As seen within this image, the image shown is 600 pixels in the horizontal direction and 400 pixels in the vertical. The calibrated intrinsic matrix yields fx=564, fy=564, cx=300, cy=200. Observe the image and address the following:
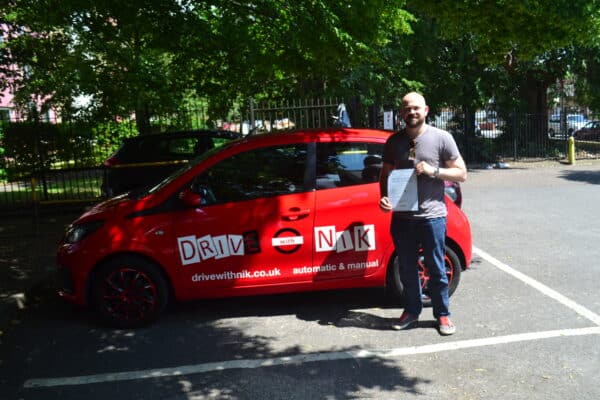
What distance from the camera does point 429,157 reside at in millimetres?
4414

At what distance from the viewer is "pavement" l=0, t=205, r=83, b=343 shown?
585 cm

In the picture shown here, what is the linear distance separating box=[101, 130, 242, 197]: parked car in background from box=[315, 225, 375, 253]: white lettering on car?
Answer: 6480 millimetres

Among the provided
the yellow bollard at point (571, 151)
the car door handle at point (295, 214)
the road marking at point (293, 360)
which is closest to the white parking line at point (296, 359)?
the road marking at point (293, 360)

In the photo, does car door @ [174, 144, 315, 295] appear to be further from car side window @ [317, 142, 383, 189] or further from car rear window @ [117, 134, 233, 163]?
car rear window @ [117, 134, 233, 163]

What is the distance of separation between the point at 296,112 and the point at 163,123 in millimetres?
3474

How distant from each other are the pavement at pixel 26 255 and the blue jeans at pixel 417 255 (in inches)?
145

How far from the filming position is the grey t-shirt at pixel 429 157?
443 cm

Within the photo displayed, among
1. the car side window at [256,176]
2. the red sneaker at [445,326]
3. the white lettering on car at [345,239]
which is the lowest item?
the red sneaker at [445,326]

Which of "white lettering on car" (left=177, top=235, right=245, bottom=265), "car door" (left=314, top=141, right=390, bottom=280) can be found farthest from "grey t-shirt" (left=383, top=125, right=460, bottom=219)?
"white lettering on car" (left=177, top=235, right=245, bottom=265)

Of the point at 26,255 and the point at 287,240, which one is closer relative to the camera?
the point at 287,240

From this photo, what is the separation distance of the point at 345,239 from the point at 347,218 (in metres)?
0.19

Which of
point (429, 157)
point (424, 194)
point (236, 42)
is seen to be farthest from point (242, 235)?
point (236, 42)

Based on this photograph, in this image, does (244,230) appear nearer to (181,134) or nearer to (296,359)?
(296,359)

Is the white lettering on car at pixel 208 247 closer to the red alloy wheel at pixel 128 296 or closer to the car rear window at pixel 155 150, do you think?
the red alloy wheel at pixel 128 296
